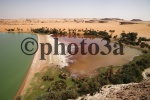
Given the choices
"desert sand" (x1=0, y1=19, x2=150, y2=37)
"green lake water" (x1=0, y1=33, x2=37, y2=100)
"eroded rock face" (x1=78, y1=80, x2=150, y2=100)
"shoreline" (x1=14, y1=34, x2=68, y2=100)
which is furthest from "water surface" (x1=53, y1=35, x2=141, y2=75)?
"desert sand" (x1=0, y1=19, x2=150, y2=37)

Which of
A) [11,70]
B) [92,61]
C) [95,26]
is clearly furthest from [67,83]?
[95,26]

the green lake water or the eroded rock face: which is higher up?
the eroded rock face

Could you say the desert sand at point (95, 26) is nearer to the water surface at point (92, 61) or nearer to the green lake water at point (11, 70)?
the water surface at point (92, 61)

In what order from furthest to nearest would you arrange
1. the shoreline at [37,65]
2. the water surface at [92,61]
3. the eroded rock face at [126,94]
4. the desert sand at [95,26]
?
the desert sand at [95,26], the water surface at [92,61], the shoreline at [37,65], the eroded rock face at [126,94]

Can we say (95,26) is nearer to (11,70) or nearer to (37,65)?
(37,65)

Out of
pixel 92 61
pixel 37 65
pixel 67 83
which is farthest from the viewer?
pixel 92 61

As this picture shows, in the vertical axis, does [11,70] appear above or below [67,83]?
above

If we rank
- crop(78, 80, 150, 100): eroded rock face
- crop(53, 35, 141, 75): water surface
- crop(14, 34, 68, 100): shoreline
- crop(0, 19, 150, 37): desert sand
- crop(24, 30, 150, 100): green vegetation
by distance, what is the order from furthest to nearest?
crop(0, 19, 150, 37): desert sand, crop(53, 35, 141, 75): water surface, crop(14, 34, 68, 100): shoreline, crop(24, 30, 150, 100): green vegetation, crop(78, 80, 150, 100): eroded rock face

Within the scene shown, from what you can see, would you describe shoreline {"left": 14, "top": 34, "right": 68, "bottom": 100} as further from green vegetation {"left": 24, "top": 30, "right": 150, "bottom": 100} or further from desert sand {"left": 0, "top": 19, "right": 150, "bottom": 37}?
A: desert sand {"left": 0, "top": 19, "right": 150, "bottom": 37}

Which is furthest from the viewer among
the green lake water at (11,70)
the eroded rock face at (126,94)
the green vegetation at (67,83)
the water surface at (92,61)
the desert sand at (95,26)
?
the desert sand at (95,26)

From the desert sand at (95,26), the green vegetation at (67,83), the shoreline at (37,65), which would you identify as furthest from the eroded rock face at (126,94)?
the desert sand at (95,26)

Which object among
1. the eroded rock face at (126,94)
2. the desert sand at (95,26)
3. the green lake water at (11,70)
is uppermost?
the desert sand at (95,26)
